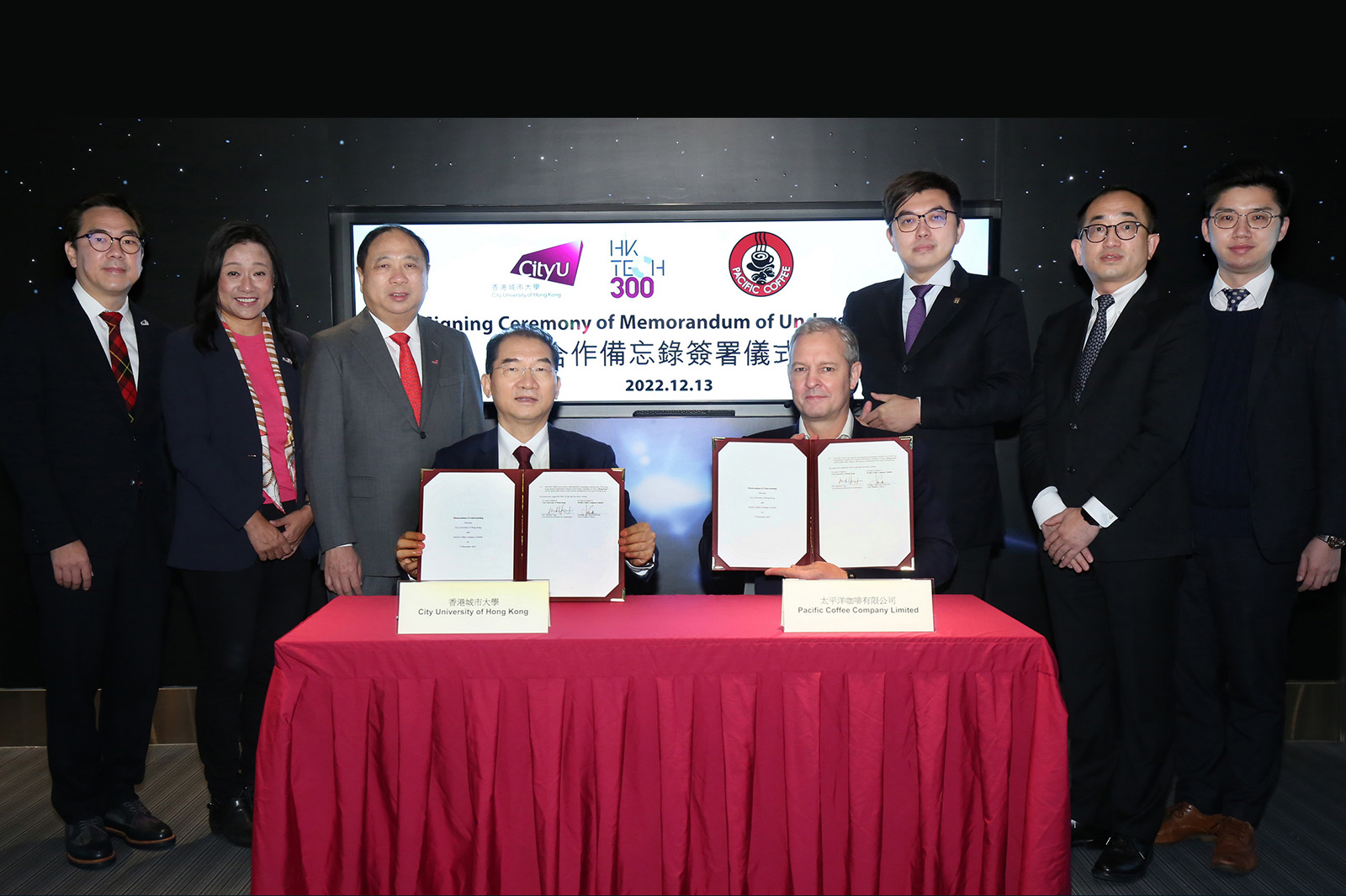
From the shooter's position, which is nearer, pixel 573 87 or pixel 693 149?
pixel 573 87

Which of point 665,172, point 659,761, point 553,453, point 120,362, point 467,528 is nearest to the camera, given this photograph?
point 659,761

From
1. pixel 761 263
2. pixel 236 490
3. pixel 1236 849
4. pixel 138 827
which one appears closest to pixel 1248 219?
pixel 761 263

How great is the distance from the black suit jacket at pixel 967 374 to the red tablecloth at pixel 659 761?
1078 millimetres

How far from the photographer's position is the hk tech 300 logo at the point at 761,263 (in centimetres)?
400

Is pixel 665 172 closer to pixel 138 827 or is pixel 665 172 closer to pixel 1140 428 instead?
pixel 1140 428

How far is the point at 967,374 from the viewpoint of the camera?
9.96 ft

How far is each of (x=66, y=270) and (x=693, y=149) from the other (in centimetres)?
278

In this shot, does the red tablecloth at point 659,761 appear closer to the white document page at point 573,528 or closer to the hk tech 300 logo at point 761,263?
the white document page at point 573,528

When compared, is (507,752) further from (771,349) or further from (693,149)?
(693,149)

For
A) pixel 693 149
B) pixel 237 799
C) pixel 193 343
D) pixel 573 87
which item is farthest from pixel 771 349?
pixel 237 799

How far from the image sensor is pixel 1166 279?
4008 mm

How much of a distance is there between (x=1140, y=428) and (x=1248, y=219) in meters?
0.75

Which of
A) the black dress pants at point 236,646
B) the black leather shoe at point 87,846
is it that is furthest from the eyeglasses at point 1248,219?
the black leather shoe at point 87,846

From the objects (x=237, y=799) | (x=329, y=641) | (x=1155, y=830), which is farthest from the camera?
(x=237, y=799)
